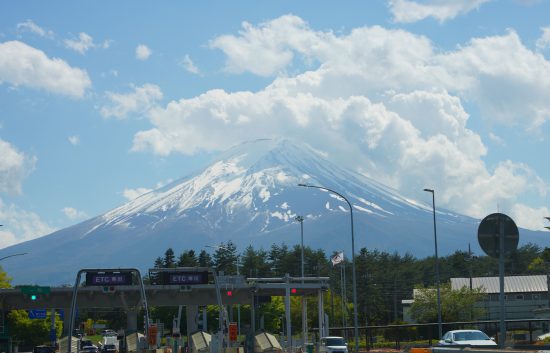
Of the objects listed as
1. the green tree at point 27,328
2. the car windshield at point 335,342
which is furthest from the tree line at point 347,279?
the car windshield at point 335,342

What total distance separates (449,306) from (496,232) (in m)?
88.9

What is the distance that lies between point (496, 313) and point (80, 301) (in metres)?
59.0

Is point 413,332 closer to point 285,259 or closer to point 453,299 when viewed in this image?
point 453,299

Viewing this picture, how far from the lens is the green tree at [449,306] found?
103900 mm

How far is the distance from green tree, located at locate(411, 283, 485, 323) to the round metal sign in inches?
3409

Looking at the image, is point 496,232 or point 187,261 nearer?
point 496,232

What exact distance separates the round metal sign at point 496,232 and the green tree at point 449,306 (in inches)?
3409

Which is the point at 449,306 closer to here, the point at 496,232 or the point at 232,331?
the point at 232,331

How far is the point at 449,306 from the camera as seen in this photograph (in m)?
105

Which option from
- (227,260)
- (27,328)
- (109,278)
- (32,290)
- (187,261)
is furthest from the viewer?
(187,261)

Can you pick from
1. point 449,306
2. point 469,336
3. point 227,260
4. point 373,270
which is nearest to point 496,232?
point 469,336

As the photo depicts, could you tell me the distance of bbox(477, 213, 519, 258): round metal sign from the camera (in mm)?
18125

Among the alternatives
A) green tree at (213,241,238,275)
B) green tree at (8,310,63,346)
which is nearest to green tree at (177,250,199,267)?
green tree at (213,241,238,275)

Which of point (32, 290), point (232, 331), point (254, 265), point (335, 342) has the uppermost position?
point (254, 265)
